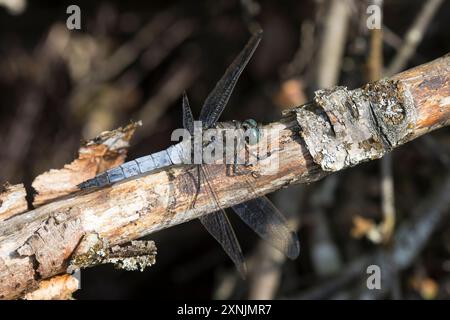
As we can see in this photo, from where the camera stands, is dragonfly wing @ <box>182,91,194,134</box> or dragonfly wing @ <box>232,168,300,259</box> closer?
dragonfly wing @ <box>232,168,300,259</box>

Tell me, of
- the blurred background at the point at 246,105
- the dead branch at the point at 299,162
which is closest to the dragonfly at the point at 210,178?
the dead branch at the point at 299,162

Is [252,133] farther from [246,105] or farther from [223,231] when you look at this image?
[246,105]

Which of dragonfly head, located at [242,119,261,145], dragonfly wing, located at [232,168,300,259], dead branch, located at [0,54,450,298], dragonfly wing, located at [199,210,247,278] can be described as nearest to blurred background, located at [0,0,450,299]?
dragonfly wing, located at [232,168,300,259]

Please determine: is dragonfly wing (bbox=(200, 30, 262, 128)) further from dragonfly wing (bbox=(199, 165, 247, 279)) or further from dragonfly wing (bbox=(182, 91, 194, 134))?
dragonfly wing (bbox=(199, 165, 247, 279))

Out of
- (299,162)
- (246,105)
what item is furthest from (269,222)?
(246,105)

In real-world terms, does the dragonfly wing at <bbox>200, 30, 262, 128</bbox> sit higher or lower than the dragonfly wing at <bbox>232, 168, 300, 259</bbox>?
higher
